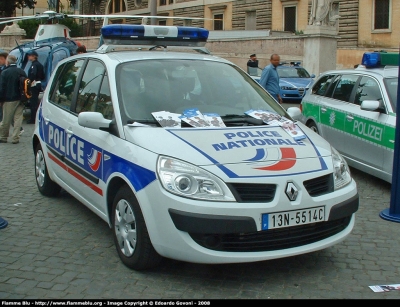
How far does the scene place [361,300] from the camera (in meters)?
4.20

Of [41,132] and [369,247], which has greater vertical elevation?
[41,132]

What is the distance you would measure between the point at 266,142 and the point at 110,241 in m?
1.79

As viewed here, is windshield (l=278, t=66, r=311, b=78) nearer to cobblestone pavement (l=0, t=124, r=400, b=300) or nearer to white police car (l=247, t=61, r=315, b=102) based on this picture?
white police car (l=247, t=61, r=315, b=102)

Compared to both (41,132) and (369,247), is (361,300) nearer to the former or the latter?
(369,247)

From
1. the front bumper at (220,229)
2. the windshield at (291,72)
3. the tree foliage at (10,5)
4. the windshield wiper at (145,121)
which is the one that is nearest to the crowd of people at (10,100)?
the windshield wiper at (145,121)

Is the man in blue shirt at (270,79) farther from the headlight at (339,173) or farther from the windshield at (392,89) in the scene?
the headlight at (339,173)

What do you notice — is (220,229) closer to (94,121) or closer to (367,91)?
(94,121)

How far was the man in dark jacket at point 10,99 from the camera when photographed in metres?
11.4

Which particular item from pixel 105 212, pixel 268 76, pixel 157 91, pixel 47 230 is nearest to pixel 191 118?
pixel 157 91

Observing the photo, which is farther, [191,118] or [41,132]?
[41,132]

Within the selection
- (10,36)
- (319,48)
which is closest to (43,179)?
(319,48)

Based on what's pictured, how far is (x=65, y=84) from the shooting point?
258 inches

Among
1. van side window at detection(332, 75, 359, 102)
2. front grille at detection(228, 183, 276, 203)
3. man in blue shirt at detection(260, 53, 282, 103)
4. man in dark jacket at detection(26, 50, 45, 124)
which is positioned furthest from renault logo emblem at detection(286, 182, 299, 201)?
man in dark jacket at detection(26, 50, 45, 124)

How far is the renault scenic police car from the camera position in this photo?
4.24 metres
